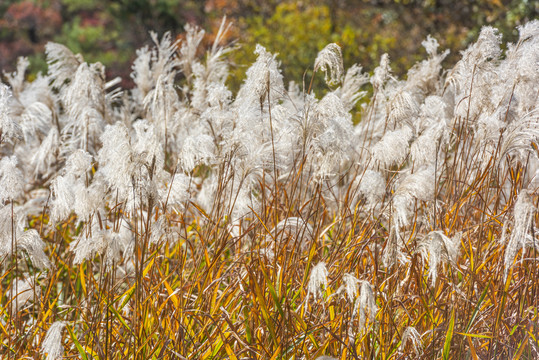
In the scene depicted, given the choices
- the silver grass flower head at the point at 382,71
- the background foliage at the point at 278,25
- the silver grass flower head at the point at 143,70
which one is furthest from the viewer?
the background foliage at the point at 278,25

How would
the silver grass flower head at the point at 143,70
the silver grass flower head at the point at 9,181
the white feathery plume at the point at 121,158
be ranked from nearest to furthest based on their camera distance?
the white feathery plume at the point at 121,158
the silver grass flower head at the point at 9,181
the silver grass flower head at the point at 143,70

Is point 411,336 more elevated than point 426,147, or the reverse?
point 426,147

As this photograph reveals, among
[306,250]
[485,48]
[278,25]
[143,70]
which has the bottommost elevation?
[306,250]

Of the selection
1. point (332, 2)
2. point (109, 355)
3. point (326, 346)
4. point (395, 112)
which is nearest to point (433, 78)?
point (395, 112)

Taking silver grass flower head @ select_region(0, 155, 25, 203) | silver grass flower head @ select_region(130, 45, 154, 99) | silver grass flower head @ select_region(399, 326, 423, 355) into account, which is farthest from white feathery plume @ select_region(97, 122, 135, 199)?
silver grass flower head @ select_region(130, 45, 154, 99)

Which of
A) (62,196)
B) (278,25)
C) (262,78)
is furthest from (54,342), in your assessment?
(278,25)

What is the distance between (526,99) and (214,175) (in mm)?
1321

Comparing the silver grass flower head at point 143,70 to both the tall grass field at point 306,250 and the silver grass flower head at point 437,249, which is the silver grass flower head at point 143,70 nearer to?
the tall grass field at point 306,250

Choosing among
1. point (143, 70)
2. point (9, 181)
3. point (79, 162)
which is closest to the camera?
point (9, 181)

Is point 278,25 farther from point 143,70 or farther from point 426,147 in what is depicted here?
point 426,147

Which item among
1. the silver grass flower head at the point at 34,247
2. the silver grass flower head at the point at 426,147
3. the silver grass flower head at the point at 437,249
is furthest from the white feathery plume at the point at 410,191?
the silver grass flower head at the point at 34,247

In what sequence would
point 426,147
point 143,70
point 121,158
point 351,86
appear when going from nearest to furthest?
point 121,158
point 426,147
point 351,86
point 143,70

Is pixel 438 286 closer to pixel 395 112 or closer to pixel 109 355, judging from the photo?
pixel 395 112

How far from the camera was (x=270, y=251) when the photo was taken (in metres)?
2.44
